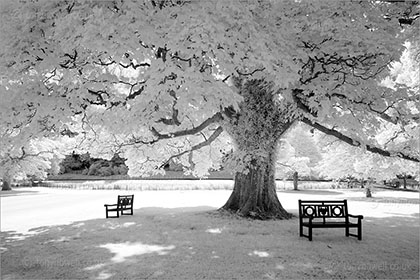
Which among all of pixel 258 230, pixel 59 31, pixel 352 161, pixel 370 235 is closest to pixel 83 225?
pixel 258 230

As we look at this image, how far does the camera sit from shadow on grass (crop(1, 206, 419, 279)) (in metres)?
6.50

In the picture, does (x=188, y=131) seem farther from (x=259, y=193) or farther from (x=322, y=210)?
(x=322, y=210)

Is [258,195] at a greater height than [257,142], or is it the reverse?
[257,142]

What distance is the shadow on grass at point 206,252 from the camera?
6.50 metres

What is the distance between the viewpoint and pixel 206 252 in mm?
8109

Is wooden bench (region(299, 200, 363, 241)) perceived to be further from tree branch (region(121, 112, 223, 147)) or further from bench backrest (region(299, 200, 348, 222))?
tree branch (region(121, 112, 223, 147))

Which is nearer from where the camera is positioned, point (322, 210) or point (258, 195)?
point (322, 210)

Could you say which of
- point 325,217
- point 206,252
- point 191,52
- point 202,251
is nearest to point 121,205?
point 202,251

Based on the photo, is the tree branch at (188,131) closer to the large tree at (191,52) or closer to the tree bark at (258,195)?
the large tree at (191,52)

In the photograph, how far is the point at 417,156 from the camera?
50.4ft

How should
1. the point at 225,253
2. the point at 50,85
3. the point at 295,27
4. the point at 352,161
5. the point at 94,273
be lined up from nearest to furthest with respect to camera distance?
the point at 94,273, the point at 225,253, the point at 295,27, the point at 50,85, the point at 352,161

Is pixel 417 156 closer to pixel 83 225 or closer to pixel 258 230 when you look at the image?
pixel 258 230

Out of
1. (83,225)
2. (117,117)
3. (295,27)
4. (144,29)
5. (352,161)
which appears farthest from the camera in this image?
(352,161)

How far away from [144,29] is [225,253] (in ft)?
17.1
